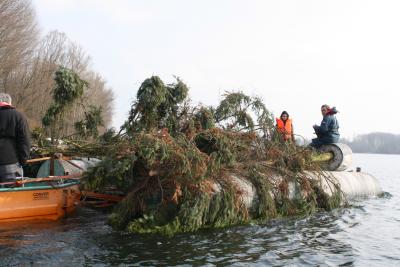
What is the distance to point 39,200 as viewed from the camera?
945 cm

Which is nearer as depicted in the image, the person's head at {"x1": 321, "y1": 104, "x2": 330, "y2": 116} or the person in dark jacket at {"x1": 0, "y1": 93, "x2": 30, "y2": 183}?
the person in dark jacket at {"x1": 0, "y1": 93, "x2": 30, "y2": 183}

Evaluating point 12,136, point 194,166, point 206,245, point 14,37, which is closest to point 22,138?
point 12,136

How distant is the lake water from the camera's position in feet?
22.7

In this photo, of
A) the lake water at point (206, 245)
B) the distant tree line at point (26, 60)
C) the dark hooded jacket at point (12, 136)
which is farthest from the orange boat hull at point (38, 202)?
the distant tree line at point (26, 60)

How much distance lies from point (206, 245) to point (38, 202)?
3.71 meters

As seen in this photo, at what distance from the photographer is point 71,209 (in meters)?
10.1

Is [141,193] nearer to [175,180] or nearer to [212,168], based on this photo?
[175,180]

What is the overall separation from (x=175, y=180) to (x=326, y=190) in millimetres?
4842

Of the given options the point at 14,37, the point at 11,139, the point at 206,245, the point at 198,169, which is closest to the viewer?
the point at 206,245

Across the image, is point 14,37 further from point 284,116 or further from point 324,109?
point 324,109

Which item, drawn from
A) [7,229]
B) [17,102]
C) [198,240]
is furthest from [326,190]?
[17,102]

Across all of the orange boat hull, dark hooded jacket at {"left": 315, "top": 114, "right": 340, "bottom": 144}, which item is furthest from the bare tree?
the orange boat hull

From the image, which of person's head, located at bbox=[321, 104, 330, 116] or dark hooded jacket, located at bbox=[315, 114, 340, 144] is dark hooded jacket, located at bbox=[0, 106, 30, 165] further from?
person's head, located at bbox=[321, 104, 330, 116]

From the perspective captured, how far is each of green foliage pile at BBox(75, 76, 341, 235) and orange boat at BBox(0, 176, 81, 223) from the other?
1309 millimetres
